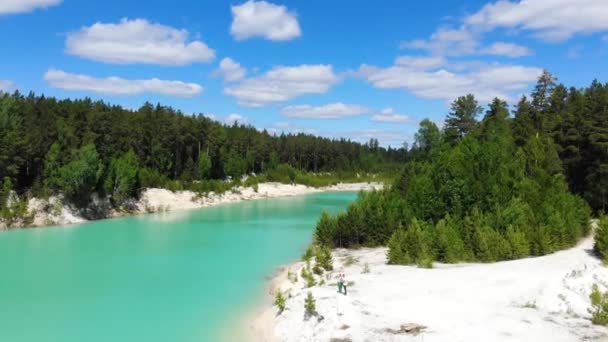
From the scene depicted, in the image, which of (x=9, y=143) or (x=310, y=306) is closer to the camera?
(x=310, y=306)

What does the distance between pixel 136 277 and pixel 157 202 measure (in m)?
43.9

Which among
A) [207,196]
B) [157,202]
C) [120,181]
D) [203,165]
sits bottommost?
[157,202]

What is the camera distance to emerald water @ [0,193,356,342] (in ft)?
70.0

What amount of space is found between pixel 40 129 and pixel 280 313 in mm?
53645

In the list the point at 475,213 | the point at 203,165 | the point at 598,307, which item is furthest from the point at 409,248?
the point at 203,165

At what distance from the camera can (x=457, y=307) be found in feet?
59.5

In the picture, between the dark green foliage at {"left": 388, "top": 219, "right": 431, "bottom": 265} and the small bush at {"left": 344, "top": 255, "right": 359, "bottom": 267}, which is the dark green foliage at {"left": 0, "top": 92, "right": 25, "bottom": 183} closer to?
the small bush at {"left": 344, "top": 255, "right": 359, "bottom": 267}

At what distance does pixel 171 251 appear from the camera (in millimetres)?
40344

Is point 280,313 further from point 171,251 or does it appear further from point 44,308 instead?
point 171,251

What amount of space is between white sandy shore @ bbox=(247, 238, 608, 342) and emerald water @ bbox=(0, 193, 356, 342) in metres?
3.98

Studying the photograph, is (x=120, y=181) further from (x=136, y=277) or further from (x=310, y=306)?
(x=310, y=306)

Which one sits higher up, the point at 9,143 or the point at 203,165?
the point at 9,143

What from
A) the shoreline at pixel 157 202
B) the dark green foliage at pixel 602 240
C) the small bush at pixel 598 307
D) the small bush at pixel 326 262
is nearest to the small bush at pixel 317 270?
the small bush at pixel 326 262

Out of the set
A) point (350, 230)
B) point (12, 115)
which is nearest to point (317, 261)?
point (350, 230)
